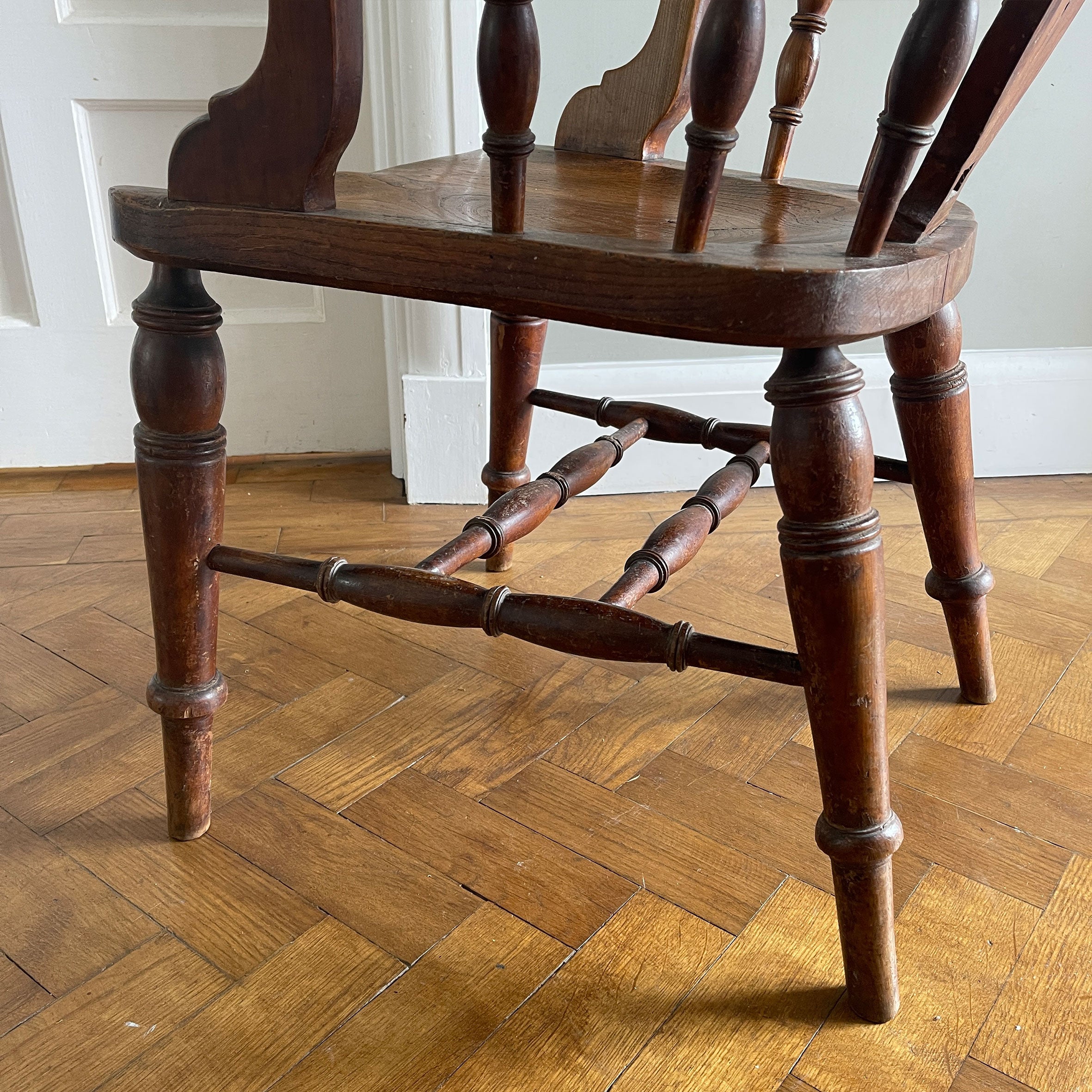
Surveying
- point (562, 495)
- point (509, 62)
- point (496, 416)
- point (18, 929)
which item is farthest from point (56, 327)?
point (509, 62)

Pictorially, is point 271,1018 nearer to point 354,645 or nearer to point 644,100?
point 354,645

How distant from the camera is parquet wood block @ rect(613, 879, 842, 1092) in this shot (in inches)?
26.1

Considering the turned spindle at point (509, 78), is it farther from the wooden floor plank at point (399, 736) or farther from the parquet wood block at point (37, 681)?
the parquet wood block at point (37, 681)

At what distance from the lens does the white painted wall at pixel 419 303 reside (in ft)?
4.62

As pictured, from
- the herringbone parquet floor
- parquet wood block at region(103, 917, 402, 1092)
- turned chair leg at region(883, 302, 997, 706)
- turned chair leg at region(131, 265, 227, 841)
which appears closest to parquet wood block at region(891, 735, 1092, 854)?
Result: the herringbone parquet floor

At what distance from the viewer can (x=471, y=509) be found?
1547 mm

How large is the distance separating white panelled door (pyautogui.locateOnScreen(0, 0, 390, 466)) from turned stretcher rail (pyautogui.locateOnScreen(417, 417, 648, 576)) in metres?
0.73

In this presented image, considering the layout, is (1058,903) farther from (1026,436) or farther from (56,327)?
(56,327)

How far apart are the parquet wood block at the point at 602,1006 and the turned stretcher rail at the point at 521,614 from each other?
20cm

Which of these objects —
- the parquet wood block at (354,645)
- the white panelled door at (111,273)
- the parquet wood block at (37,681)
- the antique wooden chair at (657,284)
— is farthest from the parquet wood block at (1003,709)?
the white panelled door at (111,273)

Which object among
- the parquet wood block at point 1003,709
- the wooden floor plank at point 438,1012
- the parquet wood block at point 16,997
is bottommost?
the parquet wood block at point 1003,709

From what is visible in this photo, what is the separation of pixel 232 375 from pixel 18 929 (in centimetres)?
108

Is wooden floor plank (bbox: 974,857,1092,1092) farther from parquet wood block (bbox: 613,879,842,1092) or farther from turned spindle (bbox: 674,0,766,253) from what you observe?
turned spindle (bbox: 674,0,766,253)

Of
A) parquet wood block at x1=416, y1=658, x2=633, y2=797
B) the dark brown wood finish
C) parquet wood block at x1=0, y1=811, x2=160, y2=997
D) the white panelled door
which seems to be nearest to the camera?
the dark brown wood finish
